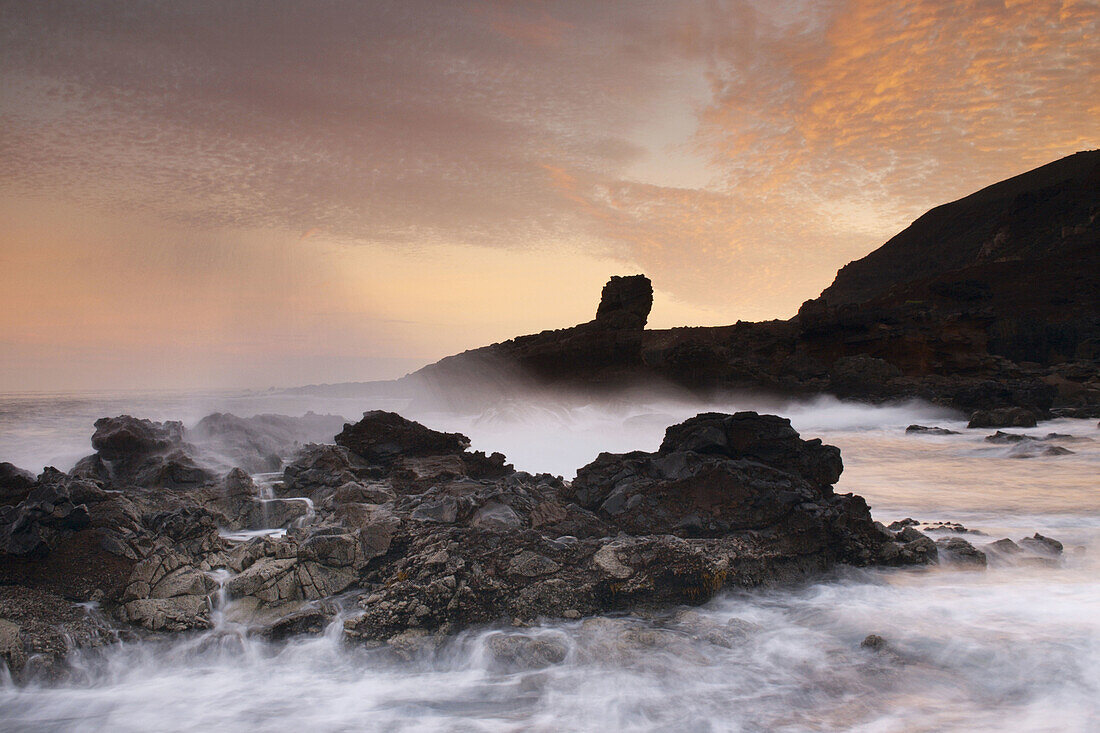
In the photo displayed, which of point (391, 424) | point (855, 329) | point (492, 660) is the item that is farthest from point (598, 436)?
point (855, 329)

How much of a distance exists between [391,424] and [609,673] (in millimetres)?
6227

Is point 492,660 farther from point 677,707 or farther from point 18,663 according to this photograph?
point 18,663

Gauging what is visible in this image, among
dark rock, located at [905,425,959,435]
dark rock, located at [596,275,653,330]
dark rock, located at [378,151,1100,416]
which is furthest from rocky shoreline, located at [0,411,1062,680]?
dark rock, located at [596,275,653,330]

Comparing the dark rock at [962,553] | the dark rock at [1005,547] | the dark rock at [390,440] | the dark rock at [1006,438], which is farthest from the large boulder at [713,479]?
the dark rock at [1006,438]

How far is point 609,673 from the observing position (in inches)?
169

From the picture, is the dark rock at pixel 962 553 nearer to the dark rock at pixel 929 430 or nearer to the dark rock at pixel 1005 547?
the dark rock at pixel 1005 547

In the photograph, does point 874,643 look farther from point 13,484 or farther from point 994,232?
point 994,232

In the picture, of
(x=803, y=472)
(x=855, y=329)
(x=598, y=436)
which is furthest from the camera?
(x=855, y=329)

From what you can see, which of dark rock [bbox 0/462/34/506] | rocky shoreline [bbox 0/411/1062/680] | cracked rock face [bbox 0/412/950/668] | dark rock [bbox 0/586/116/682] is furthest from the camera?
dark rock [bbox 0/462/34/506]

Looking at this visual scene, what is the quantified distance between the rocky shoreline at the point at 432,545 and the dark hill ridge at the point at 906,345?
18.1 metres

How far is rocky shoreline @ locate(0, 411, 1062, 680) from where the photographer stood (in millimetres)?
4980

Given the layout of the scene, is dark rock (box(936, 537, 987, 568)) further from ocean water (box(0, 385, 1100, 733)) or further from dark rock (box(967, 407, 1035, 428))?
dark rock (box(967, 407, 1035, 428))

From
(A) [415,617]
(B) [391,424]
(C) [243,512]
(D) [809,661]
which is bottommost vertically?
(D) [809,661]

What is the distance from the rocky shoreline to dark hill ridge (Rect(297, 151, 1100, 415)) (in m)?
18.1
